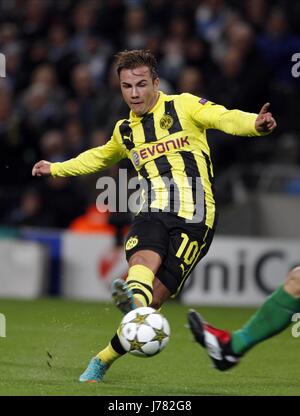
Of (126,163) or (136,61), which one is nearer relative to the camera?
(136,61)

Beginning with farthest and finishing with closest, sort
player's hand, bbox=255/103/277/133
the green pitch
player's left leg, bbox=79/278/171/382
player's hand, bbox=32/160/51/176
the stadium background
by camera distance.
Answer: the stadium background → player's hand, bbox=32/160/51/176 → player's left leg, bbox=79/278/171/382 → the green pitch → player's hand, bbox=255/103/277/133

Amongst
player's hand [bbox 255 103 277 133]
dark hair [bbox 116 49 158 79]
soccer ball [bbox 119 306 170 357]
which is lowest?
soccer ball [bbox 119 306 170 357]

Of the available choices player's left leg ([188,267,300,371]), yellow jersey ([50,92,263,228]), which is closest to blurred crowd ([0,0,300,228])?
yellow jersey ([50,92,263,228])

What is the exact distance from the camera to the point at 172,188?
7.08 meters

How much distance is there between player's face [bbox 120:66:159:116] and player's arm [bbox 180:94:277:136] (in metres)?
0.27

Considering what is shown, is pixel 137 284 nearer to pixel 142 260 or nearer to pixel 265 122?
pixel 142 260

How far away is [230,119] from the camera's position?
21.7 feet

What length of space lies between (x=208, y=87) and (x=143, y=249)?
6.87m

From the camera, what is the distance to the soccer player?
689cm

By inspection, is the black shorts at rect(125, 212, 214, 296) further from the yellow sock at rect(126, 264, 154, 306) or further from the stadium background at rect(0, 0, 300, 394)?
the stadium background at rect(0, 0, 300, 394)

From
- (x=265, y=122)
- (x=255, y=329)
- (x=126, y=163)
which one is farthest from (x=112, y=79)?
(x=255, y=329)

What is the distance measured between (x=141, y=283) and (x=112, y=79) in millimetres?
7677

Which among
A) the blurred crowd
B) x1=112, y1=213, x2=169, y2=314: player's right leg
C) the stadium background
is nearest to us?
x1=112, y1=213, x2=169, y2=314: player's right leg

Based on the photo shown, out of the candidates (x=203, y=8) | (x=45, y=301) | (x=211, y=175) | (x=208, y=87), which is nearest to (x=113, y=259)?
(x=45, y=301)
